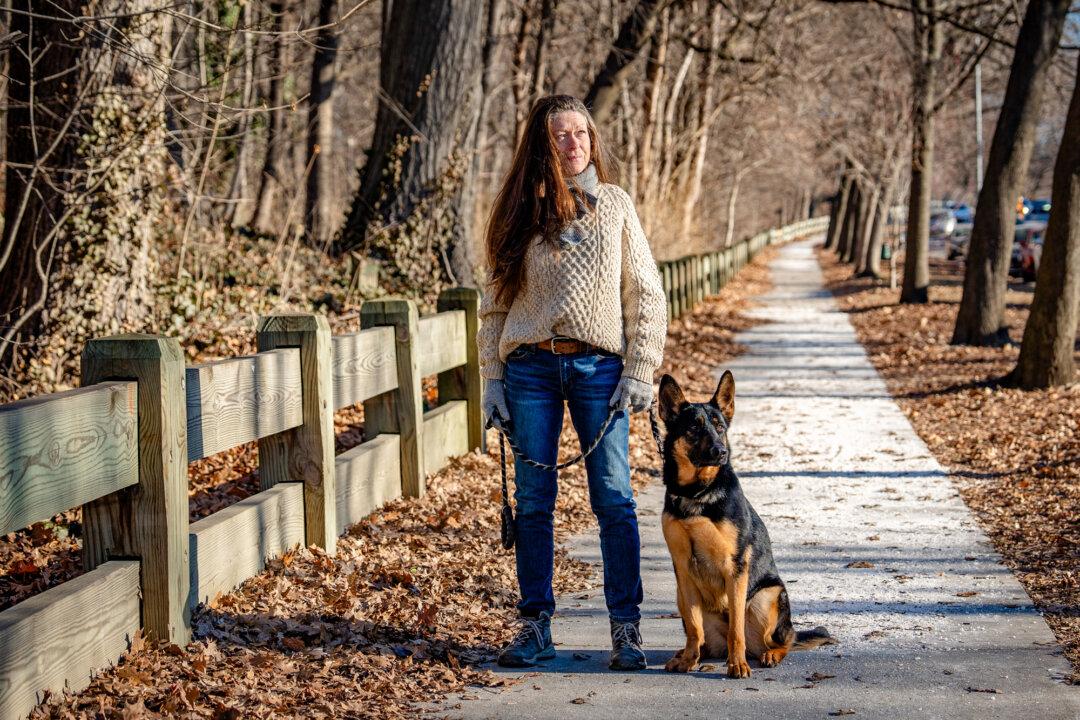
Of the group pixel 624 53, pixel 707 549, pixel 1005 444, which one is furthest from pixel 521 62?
pixel 707 549

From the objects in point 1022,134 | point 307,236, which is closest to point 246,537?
point 307,236

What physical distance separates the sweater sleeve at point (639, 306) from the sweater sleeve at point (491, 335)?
0.52 meters

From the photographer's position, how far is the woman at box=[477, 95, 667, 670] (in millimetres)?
4746

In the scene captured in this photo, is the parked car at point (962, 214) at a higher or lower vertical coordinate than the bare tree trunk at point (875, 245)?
higher

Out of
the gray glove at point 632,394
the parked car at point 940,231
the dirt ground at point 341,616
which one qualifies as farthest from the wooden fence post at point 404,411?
the parked car at point 940,231

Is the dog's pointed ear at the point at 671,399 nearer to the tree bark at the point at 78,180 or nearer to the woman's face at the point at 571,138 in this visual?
the woman's face at the point at 571,138

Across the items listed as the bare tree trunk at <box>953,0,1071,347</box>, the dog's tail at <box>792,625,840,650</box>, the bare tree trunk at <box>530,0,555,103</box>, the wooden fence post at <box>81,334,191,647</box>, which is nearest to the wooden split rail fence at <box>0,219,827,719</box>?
the wooden fence post at <box>81,334,191,647</box>

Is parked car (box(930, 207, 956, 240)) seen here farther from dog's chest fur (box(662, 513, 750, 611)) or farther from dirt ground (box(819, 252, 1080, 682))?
dog's chest fur (box(662, 513, 750, 611))

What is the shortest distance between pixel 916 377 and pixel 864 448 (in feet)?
15.4

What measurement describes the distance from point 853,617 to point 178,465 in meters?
3.13

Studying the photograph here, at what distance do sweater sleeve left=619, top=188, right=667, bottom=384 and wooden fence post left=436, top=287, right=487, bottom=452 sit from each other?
14.1ft

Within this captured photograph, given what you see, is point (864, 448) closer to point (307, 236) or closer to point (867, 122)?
point (307, 236)

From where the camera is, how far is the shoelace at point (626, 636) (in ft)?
15.9

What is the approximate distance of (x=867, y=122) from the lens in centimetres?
3409
